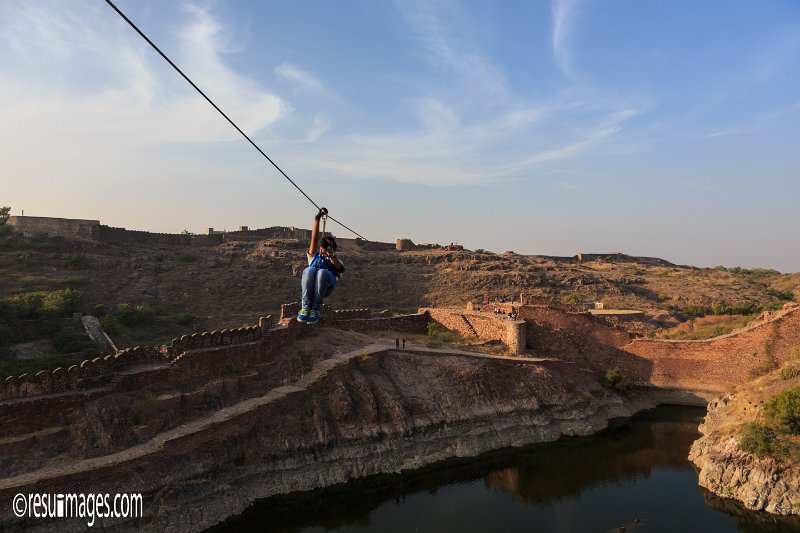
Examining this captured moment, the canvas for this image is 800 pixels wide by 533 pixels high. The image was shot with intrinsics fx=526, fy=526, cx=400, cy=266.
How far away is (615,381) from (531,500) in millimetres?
11438

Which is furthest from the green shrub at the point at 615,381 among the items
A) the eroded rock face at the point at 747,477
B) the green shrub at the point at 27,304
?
the green shrub at the point at 27,304

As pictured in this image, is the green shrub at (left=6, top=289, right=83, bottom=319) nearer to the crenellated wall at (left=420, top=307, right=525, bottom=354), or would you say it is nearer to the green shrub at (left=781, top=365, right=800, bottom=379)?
the crenellated wall at (left=420, top=307, right=525, bottom=354)

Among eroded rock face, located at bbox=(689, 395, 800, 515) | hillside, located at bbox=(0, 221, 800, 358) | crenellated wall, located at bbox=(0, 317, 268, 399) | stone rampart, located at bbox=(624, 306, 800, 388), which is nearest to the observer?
crenellated wall, located at bbox=(0, 317, 268, 399)

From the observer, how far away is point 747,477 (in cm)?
1691

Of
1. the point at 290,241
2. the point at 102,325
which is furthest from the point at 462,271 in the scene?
the point at 102,325

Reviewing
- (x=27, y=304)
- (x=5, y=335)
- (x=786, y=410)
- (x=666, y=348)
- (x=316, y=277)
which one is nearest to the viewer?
(x=316, y=277)

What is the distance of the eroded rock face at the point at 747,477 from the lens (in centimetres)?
1596

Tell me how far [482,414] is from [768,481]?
9518 millimetres

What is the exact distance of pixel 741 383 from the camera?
25672 millimetres

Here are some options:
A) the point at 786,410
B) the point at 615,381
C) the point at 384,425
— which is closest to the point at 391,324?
the point at 384,425

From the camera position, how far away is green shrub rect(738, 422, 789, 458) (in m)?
16.6

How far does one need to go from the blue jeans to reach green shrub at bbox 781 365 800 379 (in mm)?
21535

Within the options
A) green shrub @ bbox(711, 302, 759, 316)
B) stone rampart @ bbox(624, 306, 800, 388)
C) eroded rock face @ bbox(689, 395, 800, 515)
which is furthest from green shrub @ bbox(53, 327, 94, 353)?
green shrub @ bbox(711, 302, 759, 316)

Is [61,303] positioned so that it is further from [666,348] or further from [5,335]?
[666,348]
